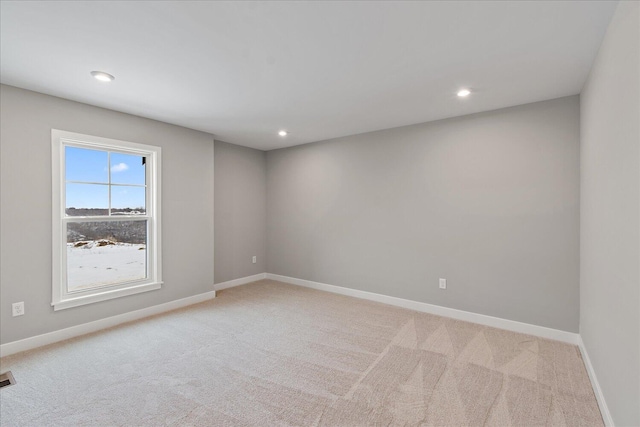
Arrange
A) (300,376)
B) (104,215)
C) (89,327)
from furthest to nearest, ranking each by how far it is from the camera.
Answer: (104,215) < (89,327) < (300,376)

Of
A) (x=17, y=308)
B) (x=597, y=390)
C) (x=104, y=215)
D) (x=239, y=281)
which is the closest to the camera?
(x=597, y=390)

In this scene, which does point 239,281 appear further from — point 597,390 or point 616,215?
point 616,215

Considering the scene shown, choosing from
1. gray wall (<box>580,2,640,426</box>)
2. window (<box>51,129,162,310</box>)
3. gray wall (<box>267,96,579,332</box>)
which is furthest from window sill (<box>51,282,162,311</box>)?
gray wall (<box>580,2,640,426</box>)

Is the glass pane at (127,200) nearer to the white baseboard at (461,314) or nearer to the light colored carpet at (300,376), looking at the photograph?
the light colored carpet at (300,376)

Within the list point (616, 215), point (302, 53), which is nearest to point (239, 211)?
point (302, 53)

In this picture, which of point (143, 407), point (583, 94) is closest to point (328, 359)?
point (143, 407)

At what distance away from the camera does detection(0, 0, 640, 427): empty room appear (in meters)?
1.85

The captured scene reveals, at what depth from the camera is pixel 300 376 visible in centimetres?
240

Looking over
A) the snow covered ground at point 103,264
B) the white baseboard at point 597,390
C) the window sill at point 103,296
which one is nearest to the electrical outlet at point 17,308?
the window sill at point 103,296

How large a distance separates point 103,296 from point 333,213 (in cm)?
317

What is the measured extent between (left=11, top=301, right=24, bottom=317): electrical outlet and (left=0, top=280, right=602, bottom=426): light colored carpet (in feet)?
1.31

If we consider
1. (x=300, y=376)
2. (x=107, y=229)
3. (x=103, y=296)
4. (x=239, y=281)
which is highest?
(x=107, y=229)

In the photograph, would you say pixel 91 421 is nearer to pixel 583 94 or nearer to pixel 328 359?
pixel 328 359

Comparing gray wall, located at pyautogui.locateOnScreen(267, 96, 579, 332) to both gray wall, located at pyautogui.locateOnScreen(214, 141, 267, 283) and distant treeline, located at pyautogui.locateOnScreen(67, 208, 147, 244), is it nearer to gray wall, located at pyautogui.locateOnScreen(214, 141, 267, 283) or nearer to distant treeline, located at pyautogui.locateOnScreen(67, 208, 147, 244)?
gray wall, located at pyautogui.locateOnScreen(214, 141, 267, 283)
